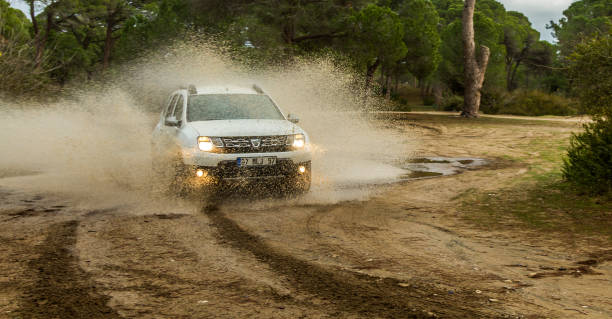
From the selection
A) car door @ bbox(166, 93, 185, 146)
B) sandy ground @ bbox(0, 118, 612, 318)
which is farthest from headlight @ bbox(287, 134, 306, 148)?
car door @ bbox(166, 93, 185, 146)

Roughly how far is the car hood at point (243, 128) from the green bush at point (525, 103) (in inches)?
1249

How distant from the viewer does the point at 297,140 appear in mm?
9195

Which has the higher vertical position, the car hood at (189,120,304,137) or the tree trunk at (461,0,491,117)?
the tree trunk at (461,0,491,117)

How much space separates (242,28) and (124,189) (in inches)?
1149

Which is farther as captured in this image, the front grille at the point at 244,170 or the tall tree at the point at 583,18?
the tall tree at the point at 583,18

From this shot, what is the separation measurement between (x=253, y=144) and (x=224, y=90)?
211 cm

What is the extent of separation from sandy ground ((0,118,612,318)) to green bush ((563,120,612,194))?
6.52 ft

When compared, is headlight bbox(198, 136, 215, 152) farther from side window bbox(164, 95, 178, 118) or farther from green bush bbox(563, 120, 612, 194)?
green bush bbox(563, 120, 612, 194)

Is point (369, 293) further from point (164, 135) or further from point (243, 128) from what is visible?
point (164, 135)

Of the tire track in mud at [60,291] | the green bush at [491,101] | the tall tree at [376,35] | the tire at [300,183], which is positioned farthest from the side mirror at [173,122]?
the green bush at [491,101]

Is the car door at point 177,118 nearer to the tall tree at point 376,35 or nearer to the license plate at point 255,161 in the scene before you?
the license plate at point 255,161

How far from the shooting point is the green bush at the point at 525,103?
125ft

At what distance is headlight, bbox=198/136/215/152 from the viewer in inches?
342

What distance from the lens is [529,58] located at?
68.0 meters
